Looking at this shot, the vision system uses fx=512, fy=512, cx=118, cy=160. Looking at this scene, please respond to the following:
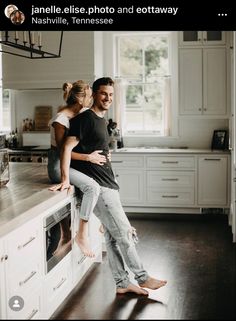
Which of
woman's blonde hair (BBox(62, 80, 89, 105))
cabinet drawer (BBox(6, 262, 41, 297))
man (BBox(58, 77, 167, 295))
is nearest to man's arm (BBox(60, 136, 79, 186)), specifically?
man (BBox(58, 77, 167, 295))

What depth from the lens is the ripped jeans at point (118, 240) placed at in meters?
3.32

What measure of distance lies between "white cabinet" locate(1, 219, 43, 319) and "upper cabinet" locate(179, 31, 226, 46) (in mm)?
3807

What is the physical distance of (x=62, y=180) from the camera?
3.22m

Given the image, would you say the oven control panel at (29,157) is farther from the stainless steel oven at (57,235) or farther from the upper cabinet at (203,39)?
the stainless steel oven at (57,235)

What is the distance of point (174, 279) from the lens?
3607 millimetres

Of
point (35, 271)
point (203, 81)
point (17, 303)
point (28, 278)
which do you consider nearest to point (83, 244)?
point (35, 271)

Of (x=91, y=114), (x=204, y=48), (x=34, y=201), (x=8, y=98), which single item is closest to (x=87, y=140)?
(x=91, y=114)

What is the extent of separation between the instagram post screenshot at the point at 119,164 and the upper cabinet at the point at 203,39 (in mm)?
13

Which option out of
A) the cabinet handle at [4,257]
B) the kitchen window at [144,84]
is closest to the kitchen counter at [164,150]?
the kitchen window at [144,84]

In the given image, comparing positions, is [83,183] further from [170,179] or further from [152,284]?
[170,179]

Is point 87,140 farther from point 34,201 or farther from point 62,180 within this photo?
point 34,201

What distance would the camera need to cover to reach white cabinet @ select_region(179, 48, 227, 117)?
5.84m
